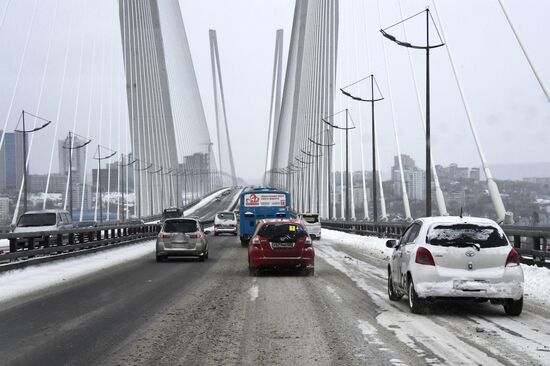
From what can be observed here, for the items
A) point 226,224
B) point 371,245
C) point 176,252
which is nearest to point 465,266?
point 176,252

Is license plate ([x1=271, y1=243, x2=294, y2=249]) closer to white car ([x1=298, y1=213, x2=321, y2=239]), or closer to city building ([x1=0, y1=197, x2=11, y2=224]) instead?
city building ([x1=0, y1=197, x2=11, y2=224])

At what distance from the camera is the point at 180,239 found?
1097 inches

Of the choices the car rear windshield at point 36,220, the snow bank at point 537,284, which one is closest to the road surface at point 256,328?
the snow bank at point 537,284

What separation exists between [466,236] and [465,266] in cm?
49

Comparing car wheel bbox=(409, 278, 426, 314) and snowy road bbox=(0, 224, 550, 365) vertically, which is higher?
car wheel bbox=(409, 278, 426, 314)

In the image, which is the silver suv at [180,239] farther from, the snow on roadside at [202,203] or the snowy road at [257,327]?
the snow on roadside at [202,203]

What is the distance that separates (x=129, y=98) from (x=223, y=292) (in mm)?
63850

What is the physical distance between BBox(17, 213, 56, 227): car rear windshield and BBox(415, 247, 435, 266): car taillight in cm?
2297

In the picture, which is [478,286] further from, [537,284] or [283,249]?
[283,249]

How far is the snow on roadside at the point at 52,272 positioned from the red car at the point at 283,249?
4.75 meters

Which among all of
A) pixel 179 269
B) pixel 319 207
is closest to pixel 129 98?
pixel 319 207

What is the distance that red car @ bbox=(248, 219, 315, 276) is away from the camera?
2089 centimetres

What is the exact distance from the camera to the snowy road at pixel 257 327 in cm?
823

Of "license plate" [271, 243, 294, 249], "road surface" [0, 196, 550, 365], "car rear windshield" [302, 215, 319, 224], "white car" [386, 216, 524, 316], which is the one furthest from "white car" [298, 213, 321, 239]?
"white car" [386, 216, 524, 316]
